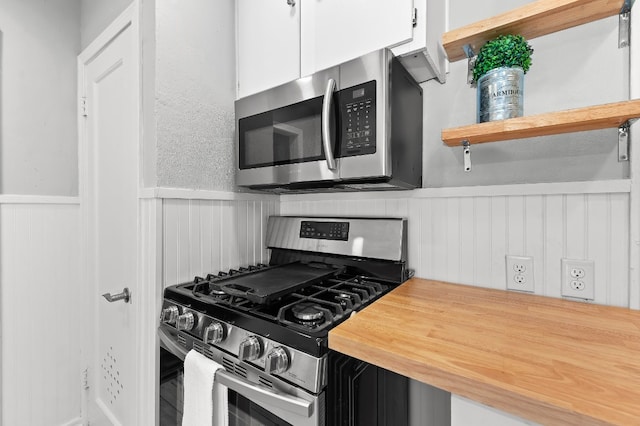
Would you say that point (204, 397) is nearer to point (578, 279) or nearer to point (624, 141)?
point (578, 279)

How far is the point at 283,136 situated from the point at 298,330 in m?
0.79

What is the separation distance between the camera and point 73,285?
5.79 ft

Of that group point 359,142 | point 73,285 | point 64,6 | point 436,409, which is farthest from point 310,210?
point 64,6

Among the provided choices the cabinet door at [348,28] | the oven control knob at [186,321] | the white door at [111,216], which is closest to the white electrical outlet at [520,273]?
the cabinet door at [348,28]

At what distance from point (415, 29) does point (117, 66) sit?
1.39 meters

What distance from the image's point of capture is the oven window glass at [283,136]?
1.15m

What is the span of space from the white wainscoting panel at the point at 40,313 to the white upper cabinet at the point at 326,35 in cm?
132

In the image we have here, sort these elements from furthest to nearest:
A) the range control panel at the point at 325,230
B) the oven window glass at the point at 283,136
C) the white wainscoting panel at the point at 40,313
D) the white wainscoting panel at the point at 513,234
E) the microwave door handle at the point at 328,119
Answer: the white wainscoting panel at the point at 40,313, the range control panel at the point at 325,230, the oven window glass at the point at 283,136, the microwave door handle at the point at 328,119, the white wainscoting panel at the point at 513,234

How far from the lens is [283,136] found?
4.10 feet

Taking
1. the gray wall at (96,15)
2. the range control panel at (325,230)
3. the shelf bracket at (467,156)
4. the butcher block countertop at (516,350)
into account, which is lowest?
the butcher block countertop at (516,350)

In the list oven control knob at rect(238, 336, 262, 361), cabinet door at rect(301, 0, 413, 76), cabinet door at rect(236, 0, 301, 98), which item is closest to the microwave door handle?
cabinet door at rect(301, 0, 413, 76)

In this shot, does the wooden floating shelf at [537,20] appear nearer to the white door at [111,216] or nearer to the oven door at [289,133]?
the oven door at [289,133]

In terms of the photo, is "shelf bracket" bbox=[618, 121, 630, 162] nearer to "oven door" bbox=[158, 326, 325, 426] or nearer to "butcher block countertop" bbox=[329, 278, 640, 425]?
"butcher block countertop" bbox=[329, 278, 640, 425]

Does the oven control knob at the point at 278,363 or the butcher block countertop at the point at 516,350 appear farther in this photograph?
A: the oven control knob at the point at 278,363
